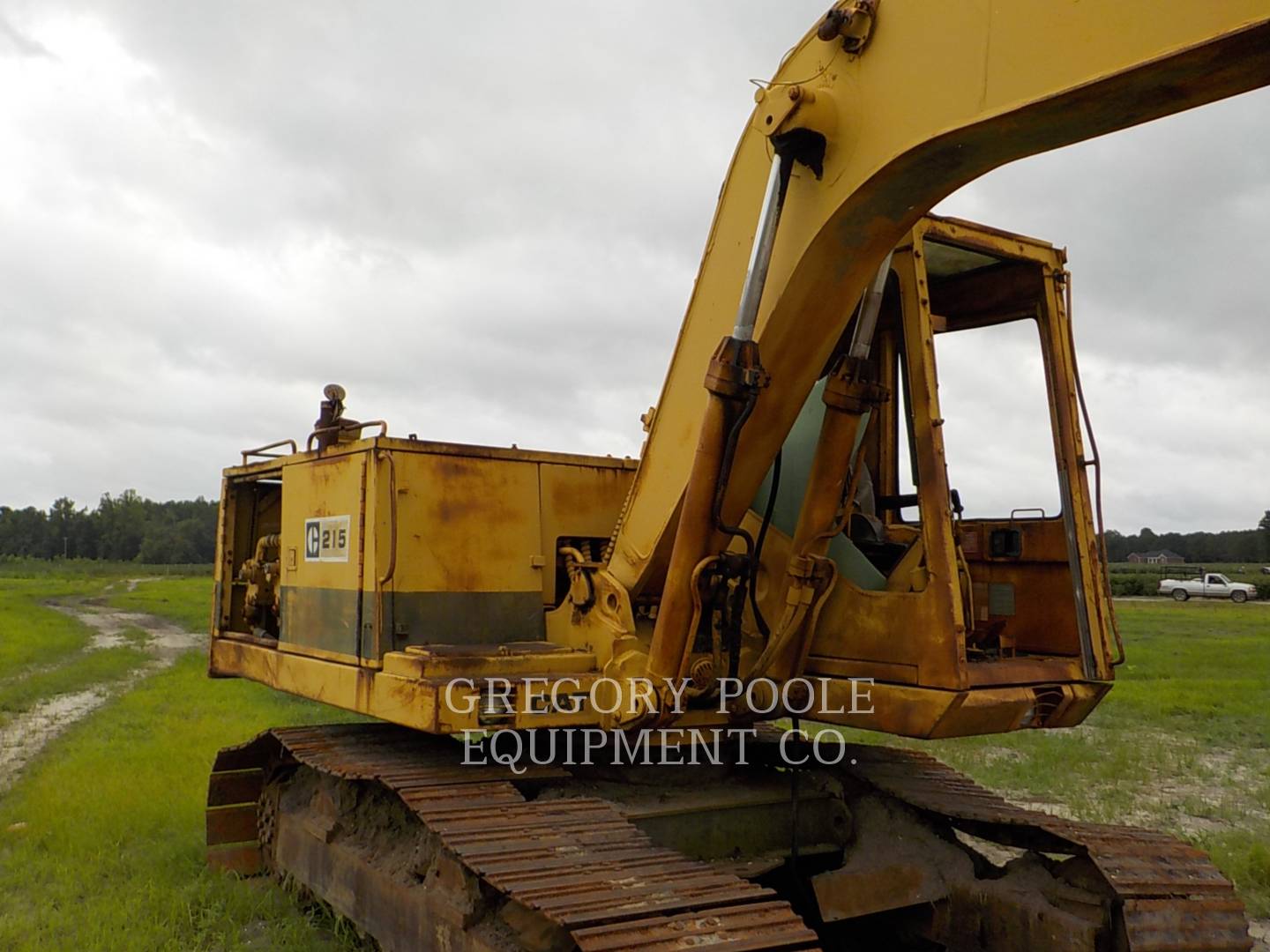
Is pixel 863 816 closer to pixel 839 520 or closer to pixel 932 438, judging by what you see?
pixel 839 520

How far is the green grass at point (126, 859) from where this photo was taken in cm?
Result: 595

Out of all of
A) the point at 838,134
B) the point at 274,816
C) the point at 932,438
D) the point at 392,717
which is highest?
the point at 838,134

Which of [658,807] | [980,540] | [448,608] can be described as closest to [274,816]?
[448,608]

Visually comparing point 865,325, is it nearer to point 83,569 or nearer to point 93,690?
point 93,690

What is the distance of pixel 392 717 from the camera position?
5.18 metres

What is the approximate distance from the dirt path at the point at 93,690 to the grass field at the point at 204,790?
289 mm

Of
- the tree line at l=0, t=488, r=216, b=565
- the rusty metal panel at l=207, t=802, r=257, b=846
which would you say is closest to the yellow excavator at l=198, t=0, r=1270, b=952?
the rusty metal panel at l=207, t=802, r=257, b=846

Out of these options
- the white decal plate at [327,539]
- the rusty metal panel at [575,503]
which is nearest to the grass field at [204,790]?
the white decal plate at [327,539]

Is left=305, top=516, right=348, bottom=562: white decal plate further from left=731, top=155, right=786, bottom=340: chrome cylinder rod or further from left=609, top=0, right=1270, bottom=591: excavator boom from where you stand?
left=731, top=155, right=786, bottom=340: chrome cylinder rod

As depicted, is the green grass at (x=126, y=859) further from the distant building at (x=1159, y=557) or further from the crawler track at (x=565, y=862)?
the distant building at (x=1159, y=557)

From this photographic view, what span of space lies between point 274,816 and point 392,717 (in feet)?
8.09

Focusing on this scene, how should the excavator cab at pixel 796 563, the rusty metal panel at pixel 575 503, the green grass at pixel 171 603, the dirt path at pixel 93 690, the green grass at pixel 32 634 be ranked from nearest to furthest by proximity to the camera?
the excavator cab at pixel 796 563
the rusty metal panel at pixel 575 503
the dirt path at pixel 93 690
the green grass at pixel 32 634
the green grass at pixel 171 603

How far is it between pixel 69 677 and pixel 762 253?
1732cm

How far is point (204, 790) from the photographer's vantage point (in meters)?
9.36
